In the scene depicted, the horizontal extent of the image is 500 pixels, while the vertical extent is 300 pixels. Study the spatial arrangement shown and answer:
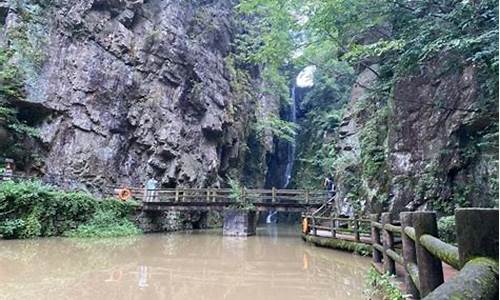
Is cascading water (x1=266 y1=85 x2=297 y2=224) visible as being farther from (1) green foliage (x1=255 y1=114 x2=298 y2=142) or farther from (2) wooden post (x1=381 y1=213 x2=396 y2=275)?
(2) wooden post (x1=381 y1=213 x2=396 y2=275)

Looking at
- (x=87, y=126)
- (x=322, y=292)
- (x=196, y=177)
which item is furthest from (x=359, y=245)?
(x=87, y=126)

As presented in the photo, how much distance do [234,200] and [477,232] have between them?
50.0 ft

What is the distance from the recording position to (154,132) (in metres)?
19.7

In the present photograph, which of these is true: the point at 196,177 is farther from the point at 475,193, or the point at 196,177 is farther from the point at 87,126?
the point at 475,193

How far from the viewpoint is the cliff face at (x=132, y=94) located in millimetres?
17469

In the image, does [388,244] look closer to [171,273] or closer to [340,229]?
[171,273]

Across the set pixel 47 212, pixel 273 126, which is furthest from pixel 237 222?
pixel 273 126

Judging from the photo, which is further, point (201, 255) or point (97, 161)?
point (97, 161)

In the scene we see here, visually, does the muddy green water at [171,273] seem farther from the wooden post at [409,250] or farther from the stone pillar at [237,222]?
the stone pillar at [237,222]

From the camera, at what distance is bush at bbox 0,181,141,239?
11.5 metres

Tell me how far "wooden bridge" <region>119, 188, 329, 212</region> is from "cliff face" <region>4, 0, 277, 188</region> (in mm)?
2228

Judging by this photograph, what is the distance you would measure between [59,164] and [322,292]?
14693 millimetres

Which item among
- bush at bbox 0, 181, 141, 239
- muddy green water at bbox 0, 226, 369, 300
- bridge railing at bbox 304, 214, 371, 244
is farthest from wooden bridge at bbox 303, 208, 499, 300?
bush at bbox 0, 181, 141, 239

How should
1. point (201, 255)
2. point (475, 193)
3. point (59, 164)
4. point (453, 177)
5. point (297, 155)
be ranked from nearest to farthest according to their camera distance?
point (201, 255), point (475, 193), point (453, 177), point (59, 164), point (297, 155)
